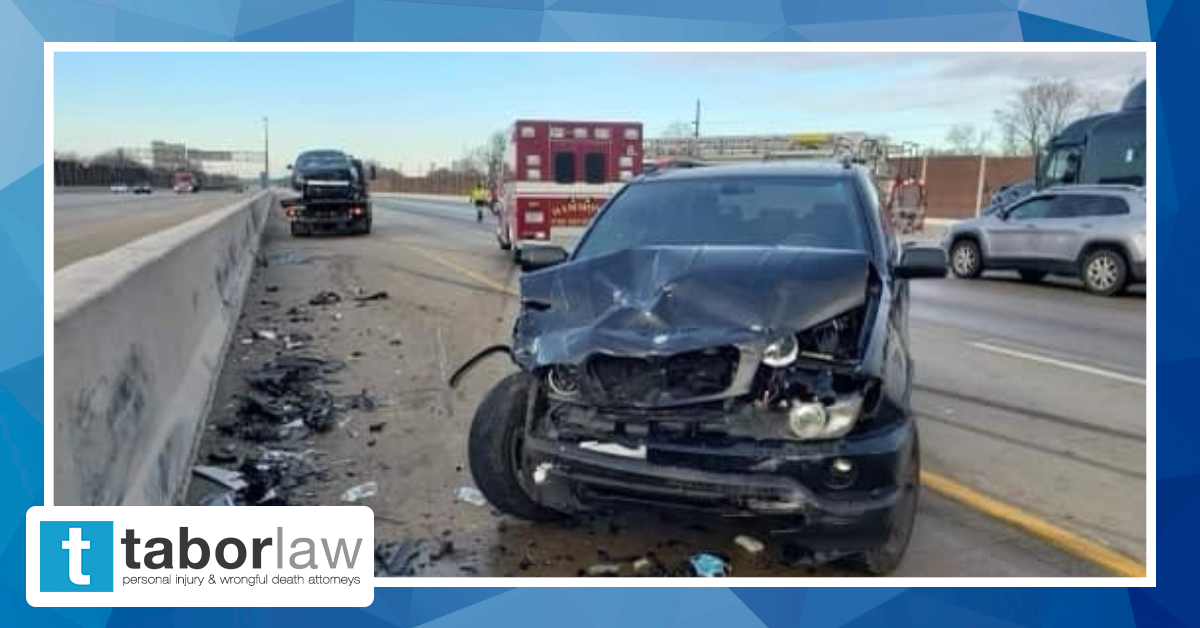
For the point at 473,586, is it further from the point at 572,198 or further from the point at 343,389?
the point at 572,198

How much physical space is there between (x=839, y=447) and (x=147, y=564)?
2.42 metres

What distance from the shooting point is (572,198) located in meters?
14.1

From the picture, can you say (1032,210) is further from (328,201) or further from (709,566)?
(328,201)

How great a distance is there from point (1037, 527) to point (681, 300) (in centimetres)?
197

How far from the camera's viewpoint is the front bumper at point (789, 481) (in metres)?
3.28

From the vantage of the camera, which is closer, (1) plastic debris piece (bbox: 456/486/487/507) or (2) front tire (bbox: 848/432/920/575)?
(2) front tire (bbox: 848/432/920/575)

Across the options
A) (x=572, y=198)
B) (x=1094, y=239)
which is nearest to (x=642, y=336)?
(x=572, y=198)

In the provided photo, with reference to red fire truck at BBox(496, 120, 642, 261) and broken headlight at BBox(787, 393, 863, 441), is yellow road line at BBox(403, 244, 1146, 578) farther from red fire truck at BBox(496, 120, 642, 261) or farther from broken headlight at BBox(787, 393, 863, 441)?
red fire truck at BBox(496, 120, 642, 261)

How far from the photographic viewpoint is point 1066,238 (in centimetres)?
1341

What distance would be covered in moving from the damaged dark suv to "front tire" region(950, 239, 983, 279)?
39.2 feet

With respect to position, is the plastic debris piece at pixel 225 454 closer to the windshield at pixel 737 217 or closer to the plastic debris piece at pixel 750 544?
the windshield at pixel 737 217

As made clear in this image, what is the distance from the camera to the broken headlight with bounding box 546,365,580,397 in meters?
3.65

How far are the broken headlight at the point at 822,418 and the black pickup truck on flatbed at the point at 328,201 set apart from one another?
2122 centimetres

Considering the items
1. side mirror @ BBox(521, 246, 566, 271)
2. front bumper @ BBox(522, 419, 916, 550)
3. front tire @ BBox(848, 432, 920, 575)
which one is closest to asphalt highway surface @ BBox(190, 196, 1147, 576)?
front tire @ BBox(848, 432, 920, 575)
